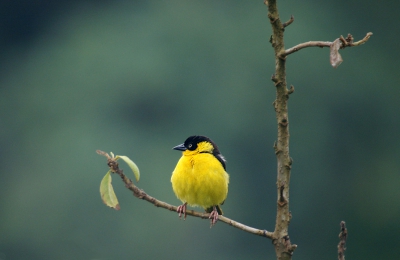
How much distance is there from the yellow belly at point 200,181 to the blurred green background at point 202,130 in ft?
69.0

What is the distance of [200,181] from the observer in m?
5.62

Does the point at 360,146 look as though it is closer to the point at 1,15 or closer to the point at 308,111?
the point at 308,111

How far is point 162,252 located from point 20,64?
20.4 m

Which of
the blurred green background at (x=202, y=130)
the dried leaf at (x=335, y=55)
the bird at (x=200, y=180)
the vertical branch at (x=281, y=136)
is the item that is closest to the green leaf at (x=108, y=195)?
the vertical branch at (x=281, y=136)

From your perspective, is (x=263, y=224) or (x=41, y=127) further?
(x=41, y=127)

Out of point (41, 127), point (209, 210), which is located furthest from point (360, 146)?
point (209, 210)

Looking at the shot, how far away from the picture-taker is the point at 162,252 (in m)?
28.8

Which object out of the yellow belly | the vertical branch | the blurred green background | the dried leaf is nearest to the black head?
the yellow belly

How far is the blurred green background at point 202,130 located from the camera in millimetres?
29328

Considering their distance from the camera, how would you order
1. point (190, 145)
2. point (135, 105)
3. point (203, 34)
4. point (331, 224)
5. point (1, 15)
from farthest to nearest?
point (1, 15) → point (203, 34) → point (135, 105) → point (331, 224) → point (190, 145)

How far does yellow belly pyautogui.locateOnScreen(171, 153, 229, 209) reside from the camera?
5.64 metres

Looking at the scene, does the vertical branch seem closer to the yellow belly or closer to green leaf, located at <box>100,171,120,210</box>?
green leaf, located at <box>100,171,120,210</box>

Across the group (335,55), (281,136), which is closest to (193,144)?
(281,136)

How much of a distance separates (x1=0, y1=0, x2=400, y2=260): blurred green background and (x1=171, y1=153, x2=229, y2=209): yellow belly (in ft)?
69.0
